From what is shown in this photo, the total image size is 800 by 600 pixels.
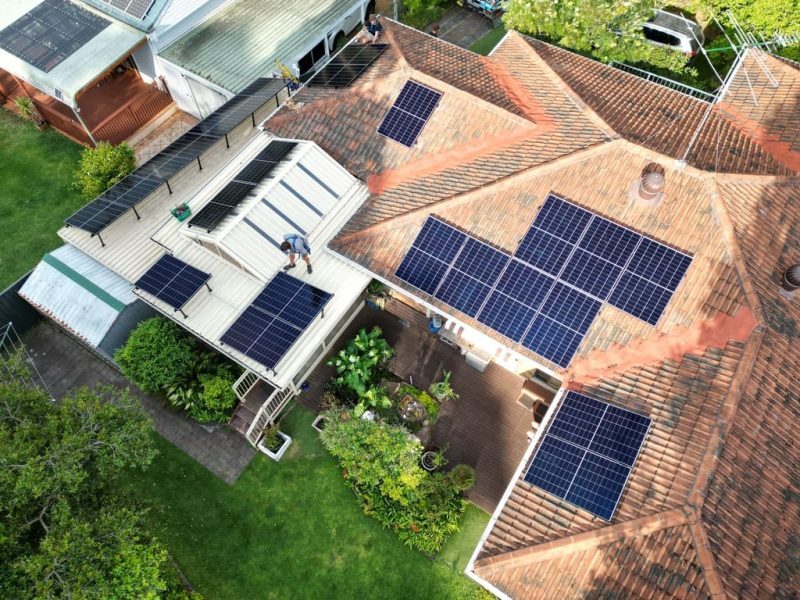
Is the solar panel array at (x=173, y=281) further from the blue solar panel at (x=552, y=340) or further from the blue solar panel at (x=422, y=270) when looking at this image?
the blue solar panel at (x=552, y=340)

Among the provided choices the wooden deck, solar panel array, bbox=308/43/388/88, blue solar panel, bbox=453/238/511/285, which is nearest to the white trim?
the wooden deck

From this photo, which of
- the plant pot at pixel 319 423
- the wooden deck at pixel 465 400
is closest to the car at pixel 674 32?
the wooden deck at pixel 465 400

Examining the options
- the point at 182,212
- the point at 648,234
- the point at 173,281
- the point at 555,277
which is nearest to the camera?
the point at 648,234

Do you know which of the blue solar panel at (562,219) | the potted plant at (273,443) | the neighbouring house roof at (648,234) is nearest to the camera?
the neighbouring house roof at (648,234)

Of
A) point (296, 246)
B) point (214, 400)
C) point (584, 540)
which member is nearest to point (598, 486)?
point (584, 540)

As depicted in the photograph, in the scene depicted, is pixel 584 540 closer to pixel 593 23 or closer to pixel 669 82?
pixel 593 23

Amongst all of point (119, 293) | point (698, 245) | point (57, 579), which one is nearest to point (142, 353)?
point (119, 293)

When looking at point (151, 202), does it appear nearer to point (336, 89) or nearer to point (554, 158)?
point (336, 89)
